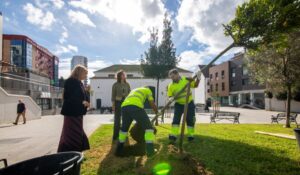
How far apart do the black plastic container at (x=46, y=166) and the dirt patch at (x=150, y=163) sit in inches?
58.7

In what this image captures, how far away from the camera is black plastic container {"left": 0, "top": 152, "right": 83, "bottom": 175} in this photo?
234 centimetres

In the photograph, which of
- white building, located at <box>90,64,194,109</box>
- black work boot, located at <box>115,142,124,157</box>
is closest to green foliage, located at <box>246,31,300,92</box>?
black work boot, located at <box>115,142,124,157</box>

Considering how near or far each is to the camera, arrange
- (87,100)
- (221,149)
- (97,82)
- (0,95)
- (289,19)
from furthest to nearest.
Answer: (97,82), (0,95), (221,149), (87,100), (289,19)

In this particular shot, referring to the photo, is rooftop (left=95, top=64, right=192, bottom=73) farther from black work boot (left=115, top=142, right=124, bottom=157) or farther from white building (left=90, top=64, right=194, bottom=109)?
black work boot (left=115, top=142, right=124, bottom=157)

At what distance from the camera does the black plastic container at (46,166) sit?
2.34 m

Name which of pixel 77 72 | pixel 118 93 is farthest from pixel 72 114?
pixel 118 93

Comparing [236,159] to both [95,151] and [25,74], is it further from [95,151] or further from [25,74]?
[25,74]

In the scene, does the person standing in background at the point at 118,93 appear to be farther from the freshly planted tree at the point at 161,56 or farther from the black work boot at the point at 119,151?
the freshly planted tree at the point at 161,56

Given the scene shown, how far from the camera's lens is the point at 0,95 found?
16.0 metres

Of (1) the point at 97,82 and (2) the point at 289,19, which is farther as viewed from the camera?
(1) the point at 97,82

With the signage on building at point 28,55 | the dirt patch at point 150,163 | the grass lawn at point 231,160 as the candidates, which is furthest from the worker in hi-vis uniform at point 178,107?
the signage on building at point 28,55

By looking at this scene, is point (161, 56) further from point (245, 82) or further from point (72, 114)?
point (245, 82)

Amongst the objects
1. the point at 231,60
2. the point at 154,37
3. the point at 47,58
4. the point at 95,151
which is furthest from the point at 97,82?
the point at 47,58

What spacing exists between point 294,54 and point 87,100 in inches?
496
